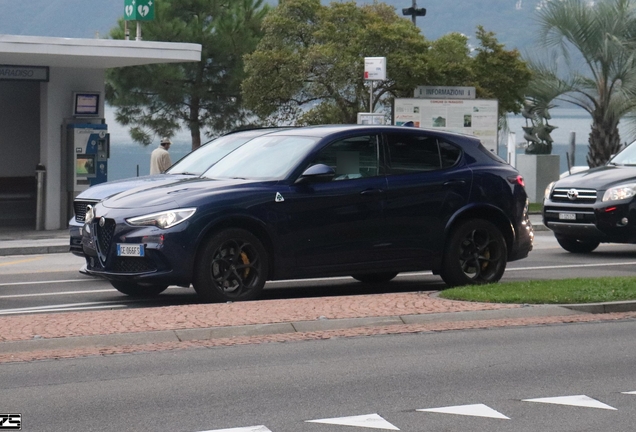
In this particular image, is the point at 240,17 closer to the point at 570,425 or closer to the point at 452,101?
the point at 452,101

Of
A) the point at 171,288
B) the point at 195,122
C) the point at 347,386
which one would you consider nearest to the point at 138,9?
the point at 171,288

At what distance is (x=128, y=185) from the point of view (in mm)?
13562

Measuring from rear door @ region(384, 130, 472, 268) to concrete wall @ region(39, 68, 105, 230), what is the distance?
40.1ft

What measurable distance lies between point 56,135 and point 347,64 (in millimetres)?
13881

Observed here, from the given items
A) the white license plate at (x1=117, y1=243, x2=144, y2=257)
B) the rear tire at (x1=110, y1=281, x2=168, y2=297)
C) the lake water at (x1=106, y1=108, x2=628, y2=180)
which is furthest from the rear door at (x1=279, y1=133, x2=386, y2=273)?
the lake water at (x1=106, y1=108, x2=628, y2=180)

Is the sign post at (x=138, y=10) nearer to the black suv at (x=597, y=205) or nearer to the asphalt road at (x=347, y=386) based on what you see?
the black suv at (x=597, y=205)

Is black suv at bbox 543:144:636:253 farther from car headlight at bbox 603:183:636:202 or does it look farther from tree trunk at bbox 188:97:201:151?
tree trunk at bbox 188:97:201:151

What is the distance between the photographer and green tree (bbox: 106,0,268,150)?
4906 cm

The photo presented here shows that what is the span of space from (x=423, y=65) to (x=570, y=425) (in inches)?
1138

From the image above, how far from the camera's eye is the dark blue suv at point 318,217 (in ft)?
38.3

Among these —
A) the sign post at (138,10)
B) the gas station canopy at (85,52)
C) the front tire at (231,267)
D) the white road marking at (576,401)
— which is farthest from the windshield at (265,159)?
the sign post at (138,10)

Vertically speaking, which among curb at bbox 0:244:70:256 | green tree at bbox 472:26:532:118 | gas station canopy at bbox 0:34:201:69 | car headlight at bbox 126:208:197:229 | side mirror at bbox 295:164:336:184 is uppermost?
green tree at bbox 472:26:532:118

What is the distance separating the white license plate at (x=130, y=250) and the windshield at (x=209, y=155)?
168 cm
